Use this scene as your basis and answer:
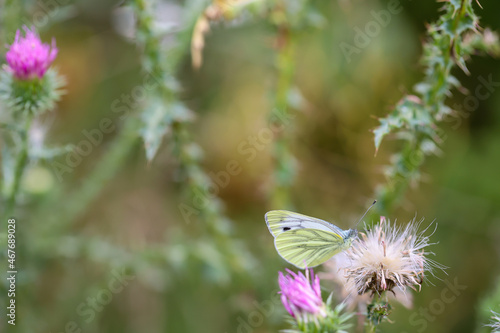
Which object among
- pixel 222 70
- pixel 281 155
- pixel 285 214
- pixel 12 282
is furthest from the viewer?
pixel 222 70

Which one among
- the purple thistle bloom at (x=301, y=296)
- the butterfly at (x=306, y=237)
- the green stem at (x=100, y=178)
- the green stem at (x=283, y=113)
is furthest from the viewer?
the green stem at (x=100, y=178)

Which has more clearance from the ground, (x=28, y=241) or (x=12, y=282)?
(x=28, y=241)

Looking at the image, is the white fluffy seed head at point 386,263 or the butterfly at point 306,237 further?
the butterfly at point 306,237

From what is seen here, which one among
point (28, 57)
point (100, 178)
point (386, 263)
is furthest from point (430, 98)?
point (100, 178)

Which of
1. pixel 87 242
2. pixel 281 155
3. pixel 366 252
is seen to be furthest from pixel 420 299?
pixel 87 242

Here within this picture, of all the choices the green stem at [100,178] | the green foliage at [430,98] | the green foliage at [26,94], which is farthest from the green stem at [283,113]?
the green foliage at [26,94]

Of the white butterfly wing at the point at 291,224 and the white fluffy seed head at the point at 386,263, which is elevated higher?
the white butterfly wing at the point at 291,224

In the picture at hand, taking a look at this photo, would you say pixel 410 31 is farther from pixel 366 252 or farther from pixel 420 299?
pixel 366 252

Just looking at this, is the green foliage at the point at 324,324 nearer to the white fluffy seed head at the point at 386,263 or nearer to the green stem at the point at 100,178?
the white fluffy seed head at the point at 386,263
